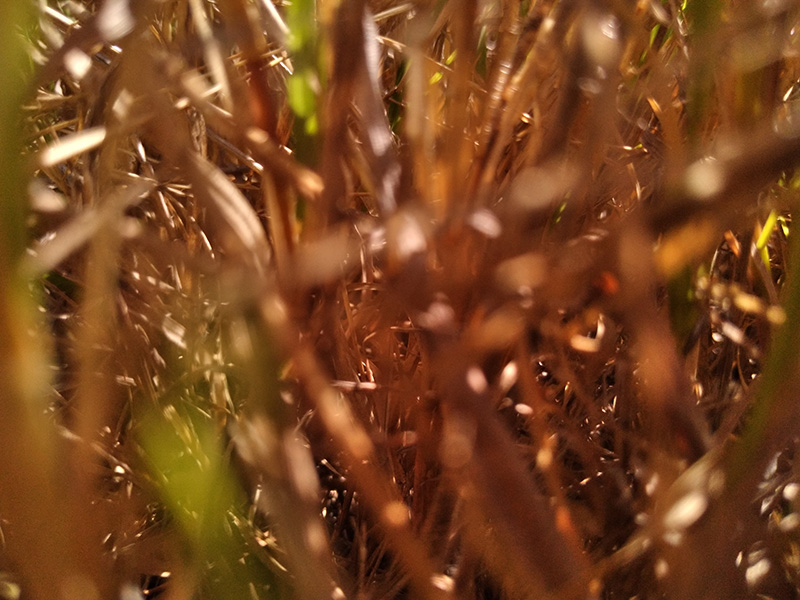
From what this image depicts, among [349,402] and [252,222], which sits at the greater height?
[252,222]

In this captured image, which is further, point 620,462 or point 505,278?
point 620,462

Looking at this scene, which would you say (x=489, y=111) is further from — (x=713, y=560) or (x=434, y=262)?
(x=713, y=560)

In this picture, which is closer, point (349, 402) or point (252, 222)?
point (252, 222)

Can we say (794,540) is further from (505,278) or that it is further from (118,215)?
(118,215)

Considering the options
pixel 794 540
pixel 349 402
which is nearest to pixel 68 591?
pixel 349 402

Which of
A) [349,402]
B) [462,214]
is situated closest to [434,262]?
[462,214]

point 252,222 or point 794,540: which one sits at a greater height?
point 252,222
